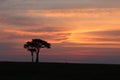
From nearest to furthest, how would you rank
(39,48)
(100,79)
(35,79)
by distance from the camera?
(35,79) → (100,79) → (39,48)

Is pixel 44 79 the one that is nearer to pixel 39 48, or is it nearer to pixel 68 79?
pixel 68 79

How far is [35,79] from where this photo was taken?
31.9 m

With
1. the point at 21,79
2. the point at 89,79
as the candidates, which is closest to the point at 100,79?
the point at 89,79

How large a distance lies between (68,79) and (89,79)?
2285 millimetres

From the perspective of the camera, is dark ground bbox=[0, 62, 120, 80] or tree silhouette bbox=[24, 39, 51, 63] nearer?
dark ground bbox=[0, 62, 120, 80]

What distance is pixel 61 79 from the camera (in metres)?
33.2

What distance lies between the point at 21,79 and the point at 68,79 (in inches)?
195

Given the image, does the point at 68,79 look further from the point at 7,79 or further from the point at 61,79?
the point at 7,79

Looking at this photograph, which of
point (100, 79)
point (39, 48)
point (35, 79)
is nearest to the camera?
point (35, 79)

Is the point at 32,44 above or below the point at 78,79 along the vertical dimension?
above

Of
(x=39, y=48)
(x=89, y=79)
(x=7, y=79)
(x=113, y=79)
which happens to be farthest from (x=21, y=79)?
(x=39, y=48)

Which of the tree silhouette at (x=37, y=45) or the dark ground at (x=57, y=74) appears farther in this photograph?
the tree silhouette at (x=37, y=45)

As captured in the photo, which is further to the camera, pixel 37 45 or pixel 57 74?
pixel 37 45

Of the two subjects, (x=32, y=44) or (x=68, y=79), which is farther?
(x=32, y=44)
